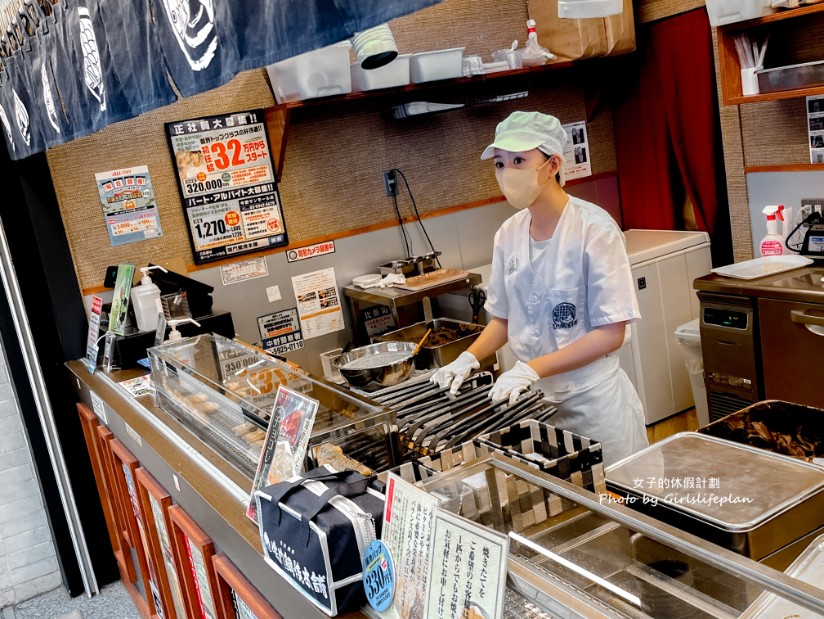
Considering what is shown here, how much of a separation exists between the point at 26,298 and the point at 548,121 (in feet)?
8.72

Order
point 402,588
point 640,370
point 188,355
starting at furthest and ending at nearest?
point 640,370, point 188,355, point 402,588

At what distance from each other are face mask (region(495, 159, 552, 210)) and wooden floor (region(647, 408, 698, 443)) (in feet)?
7.72

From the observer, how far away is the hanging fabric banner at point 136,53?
1.81 m

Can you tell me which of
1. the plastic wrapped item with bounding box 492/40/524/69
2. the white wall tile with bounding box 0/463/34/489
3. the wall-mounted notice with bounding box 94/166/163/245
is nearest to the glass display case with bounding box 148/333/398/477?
the wall-mounted notice with bounding box 94/166/163/245

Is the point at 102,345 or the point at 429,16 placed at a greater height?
the point at 429,16

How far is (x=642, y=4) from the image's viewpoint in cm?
476

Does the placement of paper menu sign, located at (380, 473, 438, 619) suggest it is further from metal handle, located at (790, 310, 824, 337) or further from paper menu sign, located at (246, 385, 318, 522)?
metal handle, located at (790, 310, 824, 337)

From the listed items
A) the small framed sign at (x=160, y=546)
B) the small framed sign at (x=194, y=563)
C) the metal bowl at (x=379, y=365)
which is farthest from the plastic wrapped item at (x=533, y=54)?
the small framed sign at (x=194, y=563)

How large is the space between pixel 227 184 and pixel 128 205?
0.52 m

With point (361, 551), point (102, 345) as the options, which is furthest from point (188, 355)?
point (361, 551)

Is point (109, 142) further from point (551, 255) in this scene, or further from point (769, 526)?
point (769, 526)

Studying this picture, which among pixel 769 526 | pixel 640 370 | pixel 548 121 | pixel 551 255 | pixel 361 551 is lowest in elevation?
pixel 640 370

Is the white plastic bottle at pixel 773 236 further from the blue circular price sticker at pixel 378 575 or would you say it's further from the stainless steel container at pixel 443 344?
the blue circular price sticker at pixel 378 575

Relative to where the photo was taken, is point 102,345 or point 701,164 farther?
point 701,164
